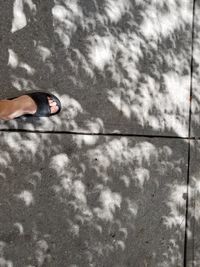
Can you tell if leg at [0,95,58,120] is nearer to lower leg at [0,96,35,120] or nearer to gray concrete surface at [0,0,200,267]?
lower leg at [0,96,35,120]

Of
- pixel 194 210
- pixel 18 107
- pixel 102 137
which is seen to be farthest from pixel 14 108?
pixel 194 210

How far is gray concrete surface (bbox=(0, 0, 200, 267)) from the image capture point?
393 centimetres

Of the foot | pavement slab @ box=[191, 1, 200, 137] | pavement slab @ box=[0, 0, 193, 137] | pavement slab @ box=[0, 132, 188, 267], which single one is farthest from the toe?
pavement slab @ box=[191, 1, 200, 137]

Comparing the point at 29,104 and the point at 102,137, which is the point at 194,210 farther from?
the point at 29,104

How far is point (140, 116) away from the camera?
434 cm

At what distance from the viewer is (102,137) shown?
4195 mm

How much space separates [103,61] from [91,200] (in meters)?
1.48

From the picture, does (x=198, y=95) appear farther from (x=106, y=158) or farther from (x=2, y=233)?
(x=2, y=233)

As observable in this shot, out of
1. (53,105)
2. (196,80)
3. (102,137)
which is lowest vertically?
(102,137)

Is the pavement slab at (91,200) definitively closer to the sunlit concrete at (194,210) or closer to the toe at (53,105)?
the sunlit concrete at (194,210)

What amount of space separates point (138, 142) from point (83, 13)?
1.49 metres

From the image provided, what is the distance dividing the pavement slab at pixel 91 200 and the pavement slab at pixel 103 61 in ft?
0.69

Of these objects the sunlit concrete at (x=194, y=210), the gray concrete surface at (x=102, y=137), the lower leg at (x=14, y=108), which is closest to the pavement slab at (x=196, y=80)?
the gray concrete surface at (x=102, y=137)

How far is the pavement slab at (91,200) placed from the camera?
388cm
